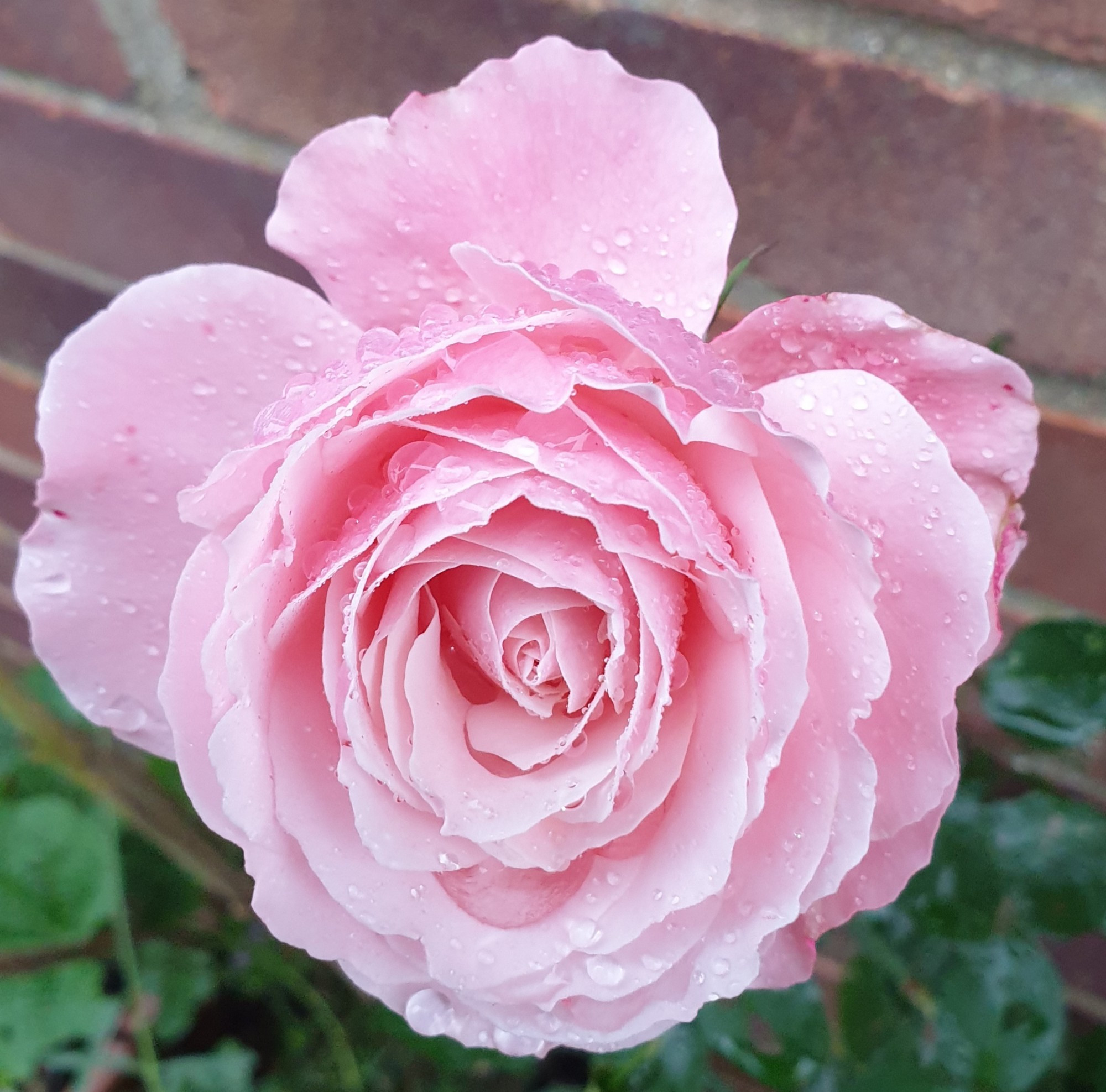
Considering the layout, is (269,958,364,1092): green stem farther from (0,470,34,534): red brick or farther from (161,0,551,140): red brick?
(161,0,551,140): red brick

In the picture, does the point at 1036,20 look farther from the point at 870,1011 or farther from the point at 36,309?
the point at 36,309

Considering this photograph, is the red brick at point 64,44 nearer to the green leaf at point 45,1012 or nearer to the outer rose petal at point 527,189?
the outer rose petal at point 527,189

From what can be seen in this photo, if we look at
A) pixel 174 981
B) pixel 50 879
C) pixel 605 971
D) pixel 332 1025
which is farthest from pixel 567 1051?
pixel 605 971

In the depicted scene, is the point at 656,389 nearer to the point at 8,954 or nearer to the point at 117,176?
the point at 117,176

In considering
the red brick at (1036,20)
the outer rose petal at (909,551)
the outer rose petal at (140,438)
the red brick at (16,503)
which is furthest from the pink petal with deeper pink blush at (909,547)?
the red brick at (16,503)

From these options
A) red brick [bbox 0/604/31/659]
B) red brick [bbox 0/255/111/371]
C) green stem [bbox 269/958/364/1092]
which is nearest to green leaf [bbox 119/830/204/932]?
green stem [bbox 269/958/364/1092]
